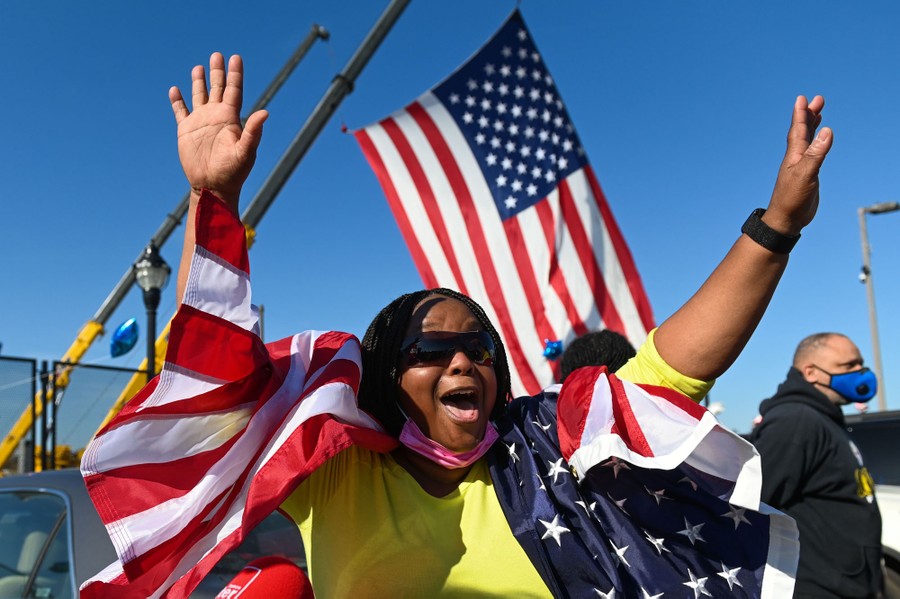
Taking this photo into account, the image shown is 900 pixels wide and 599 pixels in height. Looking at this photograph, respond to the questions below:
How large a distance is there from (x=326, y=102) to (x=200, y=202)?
11.7 meters

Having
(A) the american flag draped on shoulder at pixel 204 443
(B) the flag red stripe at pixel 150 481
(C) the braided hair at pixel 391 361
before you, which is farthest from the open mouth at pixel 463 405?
(B) the flag red stripe at pixel 150 481

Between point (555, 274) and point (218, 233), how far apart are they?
6306 millimetres

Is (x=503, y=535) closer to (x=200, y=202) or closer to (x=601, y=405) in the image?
(x=601, y=405)

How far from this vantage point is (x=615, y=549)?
1.85 m

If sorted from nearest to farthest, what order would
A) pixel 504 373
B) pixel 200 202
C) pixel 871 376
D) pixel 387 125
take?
pixel 200 202 < pixel 504 373 < pixel 871 376 < pixel 387 125

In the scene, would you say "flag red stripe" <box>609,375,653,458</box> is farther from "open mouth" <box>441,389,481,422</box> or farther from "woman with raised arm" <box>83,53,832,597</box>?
"open mouth" <box>441,389,481,422</box>

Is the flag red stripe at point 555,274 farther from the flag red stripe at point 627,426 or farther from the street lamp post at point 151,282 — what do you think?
the flag red stripe at point 627,426

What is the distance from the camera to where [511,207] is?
8125 millimetres

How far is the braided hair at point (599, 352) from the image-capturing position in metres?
3.82

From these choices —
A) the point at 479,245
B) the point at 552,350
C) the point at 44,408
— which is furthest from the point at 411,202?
the point at 44,408

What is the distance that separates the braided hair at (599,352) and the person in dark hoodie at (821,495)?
0.79 m

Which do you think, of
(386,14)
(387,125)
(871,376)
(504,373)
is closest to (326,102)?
(386,14)

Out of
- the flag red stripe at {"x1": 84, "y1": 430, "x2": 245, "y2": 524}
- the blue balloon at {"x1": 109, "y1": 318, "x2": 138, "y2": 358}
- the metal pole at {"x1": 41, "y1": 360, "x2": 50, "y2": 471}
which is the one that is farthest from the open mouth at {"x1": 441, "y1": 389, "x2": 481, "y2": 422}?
the blue balloon at {"x1": 109, "y1": 318, "x2": 138, "y2": 358}

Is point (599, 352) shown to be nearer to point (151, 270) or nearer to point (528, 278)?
point (528, 278)
